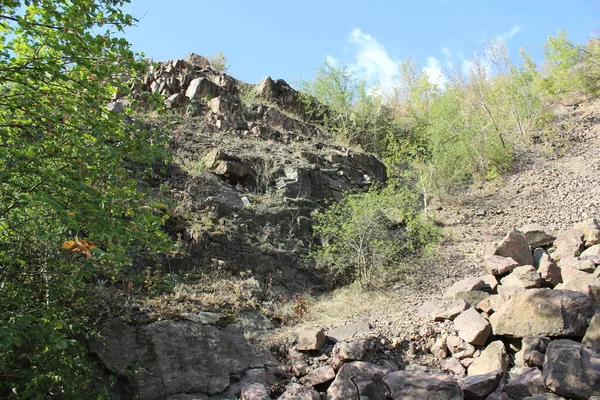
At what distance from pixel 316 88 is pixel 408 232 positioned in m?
9.05

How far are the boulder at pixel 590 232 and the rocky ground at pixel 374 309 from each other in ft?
0.09

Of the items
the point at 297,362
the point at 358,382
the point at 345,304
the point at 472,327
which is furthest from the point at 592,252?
the point at 297,362

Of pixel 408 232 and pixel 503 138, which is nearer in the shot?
pixel 408 232

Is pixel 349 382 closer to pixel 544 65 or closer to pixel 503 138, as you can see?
pixel 503 138

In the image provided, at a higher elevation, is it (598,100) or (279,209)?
(598,100)

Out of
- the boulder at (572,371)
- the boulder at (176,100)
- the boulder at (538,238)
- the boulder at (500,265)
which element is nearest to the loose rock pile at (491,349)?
the boulder at (572,371)

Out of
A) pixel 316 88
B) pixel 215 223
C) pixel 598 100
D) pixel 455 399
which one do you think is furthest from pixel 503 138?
pixel 455 399

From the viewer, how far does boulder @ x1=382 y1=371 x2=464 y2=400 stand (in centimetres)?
419

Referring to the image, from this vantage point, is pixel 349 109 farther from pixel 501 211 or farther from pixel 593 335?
pixel 593 335

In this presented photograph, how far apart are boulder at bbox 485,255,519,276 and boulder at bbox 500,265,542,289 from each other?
0.19m

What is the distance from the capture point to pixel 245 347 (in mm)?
5441

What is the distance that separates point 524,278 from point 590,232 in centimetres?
189

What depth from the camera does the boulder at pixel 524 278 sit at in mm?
5992

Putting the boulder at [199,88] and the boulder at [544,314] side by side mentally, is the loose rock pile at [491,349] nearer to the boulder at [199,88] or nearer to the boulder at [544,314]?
the boulder at [544,314]
